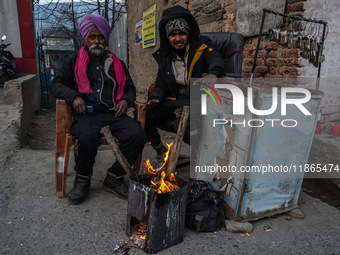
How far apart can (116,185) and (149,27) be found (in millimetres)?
5320

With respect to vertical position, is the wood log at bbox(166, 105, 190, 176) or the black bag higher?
the wood log at bbox(166, 105, 190, 176)

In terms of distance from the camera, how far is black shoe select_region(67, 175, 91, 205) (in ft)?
7.63

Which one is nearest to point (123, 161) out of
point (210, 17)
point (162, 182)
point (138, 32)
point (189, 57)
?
point (162, 182)

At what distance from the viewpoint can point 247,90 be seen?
1.93 metres

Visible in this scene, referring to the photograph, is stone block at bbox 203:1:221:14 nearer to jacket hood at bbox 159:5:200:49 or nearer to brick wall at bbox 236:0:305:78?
brick wall at bbox 236:0:305:78

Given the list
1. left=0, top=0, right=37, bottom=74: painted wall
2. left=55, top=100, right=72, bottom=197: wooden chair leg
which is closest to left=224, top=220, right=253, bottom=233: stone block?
left=55, top=100, right=72, bottom=197: wooden chair leg

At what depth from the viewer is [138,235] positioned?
193cm

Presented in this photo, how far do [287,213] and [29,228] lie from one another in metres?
2.13

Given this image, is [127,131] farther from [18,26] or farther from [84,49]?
[18,26]

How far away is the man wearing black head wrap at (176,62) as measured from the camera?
273cm

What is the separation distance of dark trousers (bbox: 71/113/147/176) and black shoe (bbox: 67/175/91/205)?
6cm

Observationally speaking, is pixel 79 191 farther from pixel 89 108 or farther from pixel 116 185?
pixel 89 108

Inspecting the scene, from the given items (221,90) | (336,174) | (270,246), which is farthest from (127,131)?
(336,174)

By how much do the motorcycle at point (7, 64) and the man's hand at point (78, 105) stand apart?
22.0 ft
